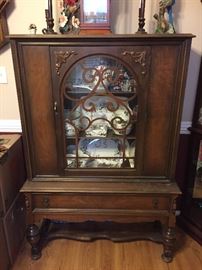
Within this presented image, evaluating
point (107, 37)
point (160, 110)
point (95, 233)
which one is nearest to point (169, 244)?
point (95, 233)

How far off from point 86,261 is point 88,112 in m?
1.08

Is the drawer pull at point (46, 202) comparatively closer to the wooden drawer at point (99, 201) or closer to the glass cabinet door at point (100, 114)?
the wooden drawer at point (99, 201)

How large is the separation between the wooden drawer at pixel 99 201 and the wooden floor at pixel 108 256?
45 centimetres

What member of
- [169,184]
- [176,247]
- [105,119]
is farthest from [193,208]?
[105,119]

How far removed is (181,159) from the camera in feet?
6.30

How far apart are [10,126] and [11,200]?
572 mm

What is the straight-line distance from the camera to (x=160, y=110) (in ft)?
4.57

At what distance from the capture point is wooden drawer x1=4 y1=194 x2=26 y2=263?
1.57 m

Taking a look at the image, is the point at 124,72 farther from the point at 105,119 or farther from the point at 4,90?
the point at 4,90

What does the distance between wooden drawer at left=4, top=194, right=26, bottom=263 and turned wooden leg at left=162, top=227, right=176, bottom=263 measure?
1056 millimetres

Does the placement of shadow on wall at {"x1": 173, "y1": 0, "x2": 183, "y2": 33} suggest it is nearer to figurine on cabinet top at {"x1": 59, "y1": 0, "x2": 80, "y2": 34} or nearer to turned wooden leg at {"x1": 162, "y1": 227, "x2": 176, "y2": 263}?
figurine on cabinet top at {"x1": 59, "y1": 0, "x2": 80, "y2": 34}

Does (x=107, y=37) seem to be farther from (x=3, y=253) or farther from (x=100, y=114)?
(x=3, y=253)

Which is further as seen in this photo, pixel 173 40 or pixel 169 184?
pixel 169 184

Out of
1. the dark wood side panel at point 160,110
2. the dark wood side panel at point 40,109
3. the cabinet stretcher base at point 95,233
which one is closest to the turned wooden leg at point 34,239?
the cabinet stretcher base at point 95,233
